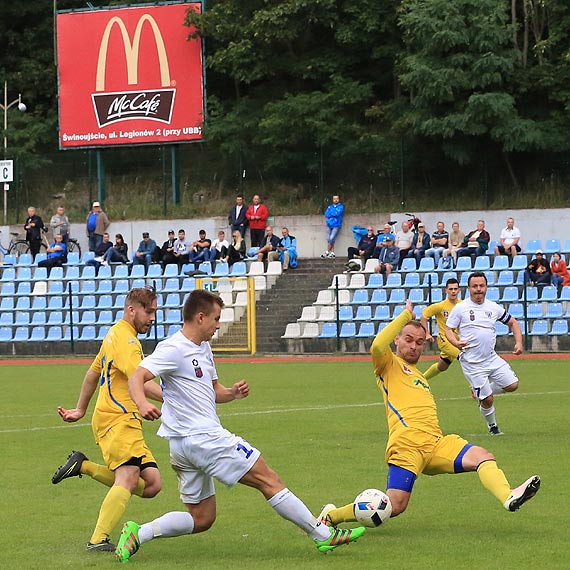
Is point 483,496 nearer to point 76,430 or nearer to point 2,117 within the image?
point 76,430

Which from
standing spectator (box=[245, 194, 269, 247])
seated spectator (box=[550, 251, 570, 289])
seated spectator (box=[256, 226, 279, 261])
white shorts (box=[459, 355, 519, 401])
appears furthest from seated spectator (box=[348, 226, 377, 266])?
white shorts (box=[459, 355, 519, 401])

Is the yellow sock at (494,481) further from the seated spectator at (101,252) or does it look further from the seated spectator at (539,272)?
the seated spectator at (101,252)

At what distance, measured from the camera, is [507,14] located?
1548 inches

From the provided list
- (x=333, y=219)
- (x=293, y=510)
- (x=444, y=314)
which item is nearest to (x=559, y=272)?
(x=333, y=219)

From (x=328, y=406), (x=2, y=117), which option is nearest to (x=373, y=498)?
(x=328, y=406)

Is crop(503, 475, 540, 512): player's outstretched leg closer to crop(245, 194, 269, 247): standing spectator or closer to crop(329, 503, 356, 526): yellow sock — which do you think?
crop(329, 503, 356, 526): yellow sock

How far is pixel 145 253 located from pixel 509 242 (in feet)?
33.9

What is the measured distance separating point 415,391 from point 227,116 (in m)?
34.8

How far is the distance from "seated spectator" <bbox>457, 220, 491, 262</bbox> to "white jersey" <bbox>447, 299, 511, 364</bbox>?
16930mm

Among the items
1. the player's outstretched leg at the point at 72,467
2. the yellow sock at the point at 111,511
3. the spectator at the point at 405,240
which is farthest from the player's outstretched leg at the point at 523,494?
the spectator at the point at 405,240

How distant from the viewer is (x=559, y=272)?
29719 mm

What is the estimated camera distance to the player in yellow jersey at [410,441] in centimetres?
840

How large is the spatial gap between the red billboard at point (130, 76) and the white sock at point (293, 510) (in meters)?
31.8

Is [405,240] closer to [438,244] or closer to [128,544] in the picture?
[438,244]
